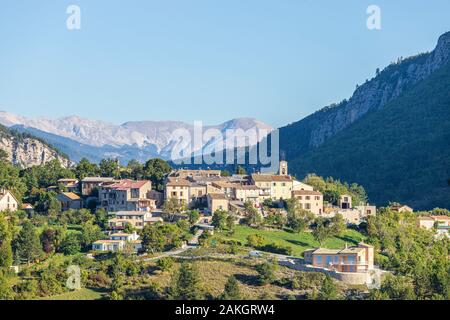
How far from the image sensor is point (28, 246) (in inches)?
2211

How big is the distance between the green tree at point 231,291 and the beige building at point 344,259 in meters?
6.88

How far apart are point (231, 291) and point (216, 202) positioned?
16.7 meters

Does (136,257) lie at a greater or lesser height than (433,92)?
lesser

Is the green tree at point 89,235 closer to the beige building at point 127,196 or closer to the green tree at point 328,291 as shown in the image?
the beige building at point 127,196

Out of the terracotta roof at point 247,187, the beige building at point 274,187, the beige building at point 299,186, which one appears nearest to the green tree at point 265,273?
the beige building at point 274,187

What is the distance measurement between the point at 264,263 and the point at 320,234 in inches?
387

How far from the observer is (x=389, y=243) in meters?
63.5

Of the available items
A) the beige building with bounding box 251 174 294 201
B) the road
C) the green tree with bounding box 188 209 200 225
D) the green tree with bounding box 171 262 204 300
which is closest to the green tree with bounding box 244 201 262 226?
the green tree with bounding box 188 209 200 225

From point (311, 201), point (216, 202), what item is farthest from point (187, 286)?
point (311, 201)

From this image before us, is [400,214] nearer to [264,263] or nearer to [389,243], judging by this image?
[389,243]

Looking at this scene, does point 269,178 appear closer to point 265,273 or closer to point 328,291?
point 265,273
